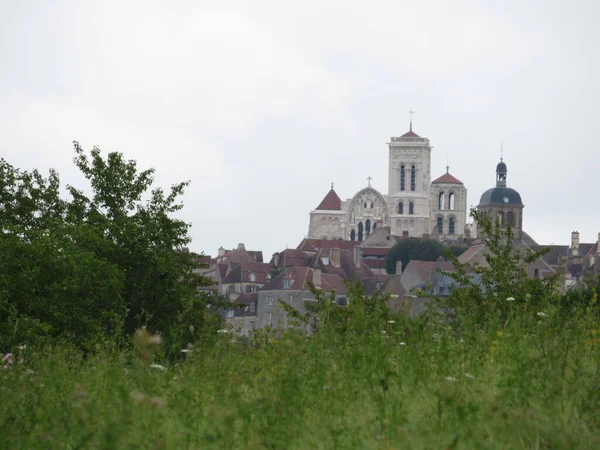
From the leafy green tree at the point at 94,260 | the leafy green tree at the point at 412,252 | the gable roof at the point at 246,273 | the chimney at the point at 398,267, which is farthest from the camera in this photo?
the leafy green tree at the point at 412,252

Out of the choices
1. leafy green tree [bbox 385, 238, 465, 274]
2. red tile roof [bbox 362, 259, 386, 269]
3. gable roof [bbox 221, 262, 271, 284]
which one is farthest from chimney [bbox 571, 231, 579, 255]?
gable roof [bbox 221, 262, 271, 284]

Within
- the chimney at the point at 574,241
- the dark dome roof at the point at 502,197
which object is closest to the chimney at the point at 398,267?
the dark dome roof at the point at 502,197

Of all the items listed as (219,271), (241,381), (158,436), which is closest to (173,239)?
(241,381)

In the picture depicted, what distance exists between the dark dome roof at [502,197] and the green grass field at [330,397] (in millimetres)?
176231

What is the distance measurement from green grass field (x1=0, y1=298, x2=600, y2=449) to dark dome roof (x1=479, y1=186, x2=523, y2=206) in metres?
176

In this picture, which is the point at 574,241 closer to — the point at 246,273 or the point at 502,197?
the point at 502,197

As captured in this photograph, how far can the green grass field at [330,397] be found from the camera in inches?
245

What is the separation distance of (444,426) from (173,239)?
28050 millimetres

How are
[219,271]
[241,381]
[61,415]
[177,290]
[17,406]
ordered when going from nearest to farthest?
[61,415], [17,406], [241,381], [177,290], [219,271]

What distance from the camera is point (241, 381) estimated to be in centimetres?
835

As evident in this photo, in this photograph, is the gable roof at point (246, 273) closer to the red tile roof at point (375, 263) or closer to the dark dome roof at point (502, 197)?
the red tile roof at point (375, 263)

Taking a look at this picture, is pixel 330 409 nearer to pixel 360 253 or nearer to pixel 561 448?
pixel 561 448

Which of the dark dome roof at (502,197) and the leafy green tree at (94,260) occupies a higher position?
the dark dome roof at (502,197)

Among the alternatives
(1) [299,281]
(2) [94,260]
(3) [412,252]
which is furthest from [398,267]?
(2) [94,260]
